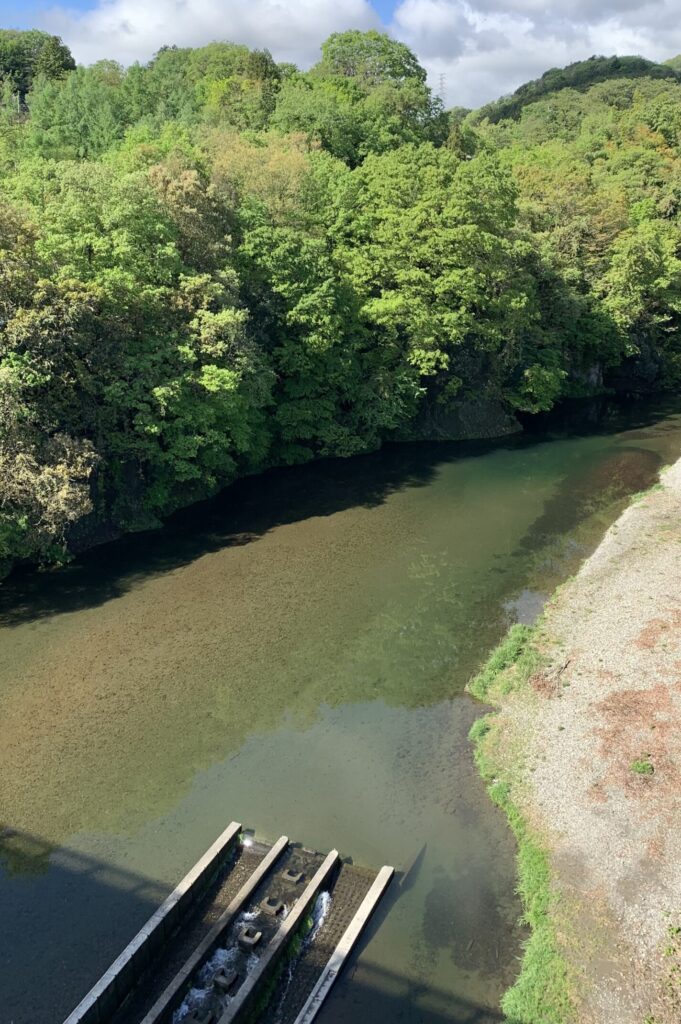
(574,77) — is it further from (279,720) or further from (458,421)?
→ (279,720)

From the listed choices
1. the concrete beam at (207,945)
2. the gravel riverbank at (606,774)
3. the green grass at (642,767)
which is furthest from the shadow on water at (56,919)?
the green grass at (642,767)

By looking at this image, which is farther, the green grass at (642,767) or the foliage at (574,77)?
the foliage at (574,77)

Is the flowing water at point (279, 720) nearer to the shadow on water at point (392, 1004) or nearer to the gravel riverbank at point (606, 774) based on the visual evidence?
the shadow on water at point (392, 1004)

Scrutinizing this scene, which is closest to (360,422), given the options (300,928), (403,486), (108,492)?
(403,486)

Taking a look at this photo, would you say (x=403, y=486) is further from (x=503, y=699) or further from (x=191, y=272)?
(x=503, y=699)

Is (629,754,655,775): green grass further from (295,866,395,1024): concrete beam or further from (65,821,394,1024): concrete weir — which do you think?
(65,821,394,1024): concrete weir

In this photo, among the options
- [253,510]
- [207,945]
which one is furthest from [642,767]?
[253,510]
